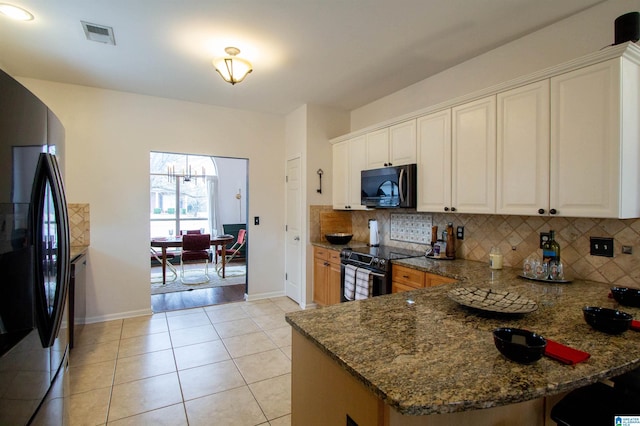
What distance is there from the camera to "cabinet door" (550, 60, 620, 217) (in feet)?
5.91

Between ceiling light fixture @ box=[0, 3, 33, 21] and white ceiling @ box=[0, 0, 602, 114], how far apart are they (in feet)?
0.20

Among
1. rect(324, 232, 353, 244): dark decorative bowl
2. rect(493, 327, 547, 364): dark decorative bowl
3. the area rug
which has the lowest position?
the area rug

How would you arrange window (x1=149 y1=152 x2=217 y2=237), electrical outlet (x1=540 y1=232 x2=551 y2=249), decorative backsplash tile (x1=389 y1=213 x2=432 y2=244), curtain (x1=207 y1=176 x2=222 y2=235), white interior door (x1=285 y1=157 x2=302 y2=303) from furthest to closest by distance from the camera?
curtain (x1=207 y1=176 x2=222 y2=235), window (x1=149 y1=152 x2=217 y2=237), white interior door (x1=285 y1=157 x2=302 y2=303), decorative backsplash tile (x1=389 y1=213 x2=432 y2=244), electrical outlet (x1=540 y1=232 x2=551 y2=249)

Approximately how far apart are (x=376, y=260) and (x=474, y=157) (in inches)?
49.5

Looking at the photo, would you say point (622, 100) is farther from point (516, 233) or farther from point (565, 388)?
point (565, 388)

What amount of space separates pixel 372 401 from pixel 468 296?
34.8 inches

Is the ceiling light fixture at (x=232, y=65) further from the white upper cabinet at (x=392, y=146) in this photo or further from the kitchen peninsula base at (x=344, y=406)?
the kitchen peninsula base at (x=344, y=406)

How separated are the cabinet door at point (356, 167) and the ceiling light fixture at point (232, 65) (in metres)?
1.58

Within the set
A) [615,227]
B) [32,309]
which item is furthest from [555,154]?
[32,309]

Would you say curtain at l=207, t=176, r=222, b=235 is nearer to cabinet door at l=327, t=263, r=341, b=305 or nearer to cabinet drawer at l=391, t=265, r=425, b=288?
cabinet door at l=327, t=263, r=341, b=305

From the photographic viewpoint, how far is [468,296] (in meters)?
1.58

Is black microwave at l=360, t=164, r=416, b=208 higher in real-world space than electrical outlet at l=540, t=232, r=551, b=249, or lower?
higher

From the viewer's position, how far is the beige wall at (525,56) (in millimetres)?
2066

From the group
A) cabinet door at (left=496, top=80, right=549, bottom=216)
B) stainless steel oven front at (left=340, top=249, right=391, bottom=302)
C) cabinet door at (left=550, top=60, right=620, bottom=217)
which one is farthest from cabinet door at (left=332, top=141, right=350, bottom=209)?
cabinet door at (left=550, top=60, right=620, bottom=217)
